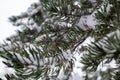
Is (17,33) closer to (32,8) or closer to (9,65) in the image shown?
(32,8)

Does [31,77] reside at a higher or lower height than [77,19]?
lower

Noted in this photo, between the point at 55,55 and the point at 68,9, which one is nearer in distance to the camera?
the point at 55,55

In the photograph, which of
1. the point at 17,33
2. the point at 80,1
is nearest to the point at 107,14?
the point at 80,1

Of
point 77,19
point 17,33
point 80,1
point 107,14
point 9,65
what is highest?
point 17,33

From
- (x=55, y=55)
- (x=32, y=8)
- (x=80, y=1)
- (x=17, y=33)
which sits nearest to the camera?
(x=55, y=55)

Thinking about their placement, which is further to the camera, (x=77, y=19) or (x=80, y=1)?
(x=80, y=1)

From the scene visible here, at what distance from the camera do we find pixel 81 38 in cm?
186

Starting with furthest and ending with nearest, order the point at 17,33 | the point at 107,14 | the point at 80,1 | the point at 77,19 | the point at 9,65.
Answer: the point at 17,33 → the point at 80,1 → the point at 77,19 → the point at 107,14 → the point at 9,65

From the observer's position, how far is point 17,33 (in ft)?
15.8

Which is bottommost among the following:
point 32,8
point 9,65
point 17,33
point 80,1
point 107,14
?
point 9,65

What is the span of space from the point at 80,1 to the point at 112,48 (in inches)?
71.6

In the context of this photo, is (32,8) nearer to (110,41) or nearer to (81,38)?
(81,38)

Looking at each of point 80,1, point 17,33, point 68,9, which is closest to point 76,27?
point 68,9

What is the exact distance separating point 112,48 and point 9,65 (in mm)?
640
